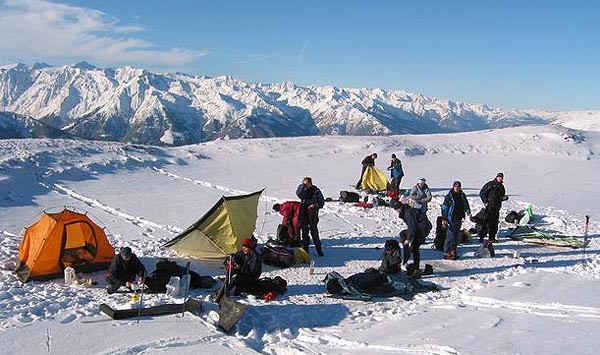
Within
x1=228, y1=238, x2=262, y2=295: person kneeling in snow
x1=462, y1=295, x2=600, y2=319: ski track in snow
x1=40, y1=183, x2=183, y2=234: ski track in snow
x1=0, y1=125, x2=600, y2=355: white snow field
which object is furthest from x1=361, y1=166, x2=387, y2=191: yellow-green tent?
x1=228, y1=238, x2=262, y2=295: person kneeling in snow

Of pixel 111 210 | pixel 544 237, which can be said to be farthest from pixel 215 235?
pixel 544 237

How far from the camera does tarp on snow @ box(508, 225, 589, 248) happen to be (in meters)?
14.4

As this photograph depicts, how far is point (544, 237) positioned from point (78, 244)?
40.6 ft

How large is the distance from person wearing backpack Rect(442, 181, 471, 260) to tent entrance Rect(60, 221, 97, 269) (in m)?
8.23

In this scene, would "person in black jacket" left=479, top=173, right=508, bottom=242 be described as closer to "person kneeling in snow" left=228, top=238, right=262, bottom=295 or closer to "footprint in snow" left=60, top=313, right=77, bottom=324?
"person kneeling in snow" left=228, top=238, right=262, bottom=295

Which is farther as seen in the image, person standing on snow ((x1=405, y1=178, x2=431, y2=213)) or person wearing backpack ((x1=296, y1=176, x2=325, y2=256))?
person wearing backpack ((x1=296, y1=176, x2=325, y2=256))

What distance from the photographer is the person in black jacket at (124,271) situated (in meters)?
9.86

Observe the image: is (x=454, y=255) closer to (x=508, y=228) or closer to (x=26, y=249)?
(x=508, y=228)

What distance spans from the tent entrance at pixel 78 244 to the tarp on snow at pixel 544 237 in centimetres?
1140

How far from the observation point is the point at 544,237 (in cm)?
1502

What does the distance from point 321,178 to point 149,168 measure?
9.34 metres

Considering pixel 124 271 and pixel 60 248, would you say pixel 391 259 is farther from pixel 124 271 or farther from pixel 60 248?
pixel 60 248

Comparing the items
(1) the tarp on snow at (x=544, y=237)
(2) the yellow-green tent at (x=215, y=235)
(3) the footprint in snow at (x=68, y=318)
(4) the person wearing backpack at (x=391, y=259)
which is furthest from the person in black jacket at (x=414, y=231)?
(3) the footprint in snow at (x=68, y=318)

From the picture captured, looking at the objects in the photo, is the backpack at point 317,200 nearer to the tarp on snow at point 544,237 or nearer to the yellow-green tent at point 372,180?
the tarp on snow at point 544,237
